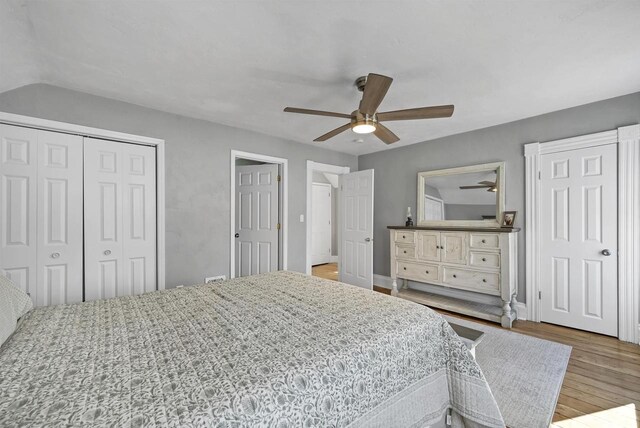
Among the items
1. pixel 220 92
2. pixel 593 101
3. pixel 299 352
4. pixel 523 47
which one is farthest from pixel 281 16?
pixel 593 101

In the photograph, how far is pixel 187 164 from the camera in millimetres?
3197

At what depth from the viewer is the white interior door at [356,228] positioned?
4402mm

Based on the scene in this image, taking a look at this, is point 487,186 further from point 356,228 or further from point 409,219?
point 356,228

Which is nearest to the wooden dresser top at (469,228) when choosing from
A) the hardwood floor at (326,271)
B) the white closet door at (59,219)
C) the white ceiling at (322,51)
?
the white ceiling at (322,51)

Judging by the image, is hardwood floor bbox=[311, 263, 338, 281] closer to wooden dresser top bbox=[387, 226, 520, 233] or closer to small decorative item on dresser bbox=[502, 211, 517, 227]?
wooden dresser top bbox=[387, 226, 520, 233]

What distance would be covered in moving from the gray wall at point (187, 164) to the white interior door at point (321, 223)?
332 centimetres

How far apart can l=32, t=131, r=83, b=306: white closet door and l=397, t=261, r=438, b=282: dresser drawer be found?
12.4 feet

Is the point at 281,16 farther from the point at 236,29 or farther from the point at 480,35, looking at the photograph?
the point at 480,35

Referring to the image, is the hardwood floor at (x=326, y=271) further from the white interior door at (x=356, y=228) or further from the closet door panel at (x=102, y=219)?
the closet door panel at (x=102, y=219)

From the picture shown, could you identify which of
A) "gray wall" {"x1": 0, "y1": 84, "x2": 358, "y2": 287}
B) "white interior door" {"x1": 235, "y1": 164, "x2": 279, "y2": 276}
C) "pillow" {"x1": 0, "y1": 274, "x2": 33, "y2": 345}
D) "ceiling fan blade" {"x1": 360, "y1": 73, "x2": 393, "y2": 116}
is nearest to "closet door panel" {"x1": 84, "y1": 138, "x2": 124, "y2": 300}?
"gray wall" {"x1": 0, "y1": 84, "x2": 358, "y2": 287}

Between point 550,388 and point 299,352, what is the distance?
2061 mm

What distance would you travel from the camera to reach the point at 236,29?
1734 millimetres

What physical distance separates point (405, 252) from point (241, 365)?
3.48 meters

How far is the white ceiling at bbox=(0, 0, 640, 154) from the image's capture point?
5.17 ft
